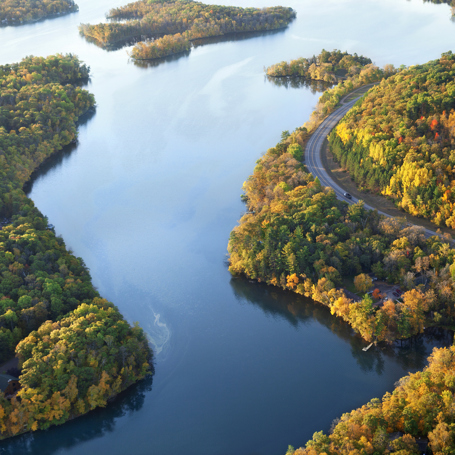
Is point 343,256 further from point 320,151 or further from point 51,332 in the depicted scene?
point 51,332

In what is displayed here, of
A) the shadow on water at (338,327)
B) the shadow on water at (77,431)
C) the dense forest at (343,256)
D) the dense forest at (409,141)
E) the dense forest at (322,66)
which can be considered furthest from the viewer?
the dense forest at (322,66)

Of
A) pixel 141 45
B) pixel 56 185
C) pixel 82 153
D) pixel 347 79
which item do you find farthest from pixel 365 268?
pixel 141 45

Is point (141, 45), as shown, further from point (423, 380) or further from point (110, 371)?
point (423, 380)

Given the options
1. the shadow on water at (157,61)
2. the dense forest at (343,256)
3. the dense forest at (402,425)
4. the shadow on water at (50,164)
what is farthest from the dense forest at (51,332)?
the shadow on water at (157,61)

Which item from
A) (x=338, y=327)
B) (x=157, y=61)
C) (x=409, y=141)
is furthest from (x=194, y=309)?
(x=157, y=61)

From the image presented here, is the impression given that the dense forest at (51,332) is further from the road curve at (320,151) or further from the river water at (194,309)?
the road curve at (320,151)

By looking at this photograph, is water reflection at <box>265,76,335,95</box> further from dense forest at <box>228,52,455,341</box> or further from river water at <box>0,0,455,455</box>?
dense forest at <box>228,52,455,341</box>
